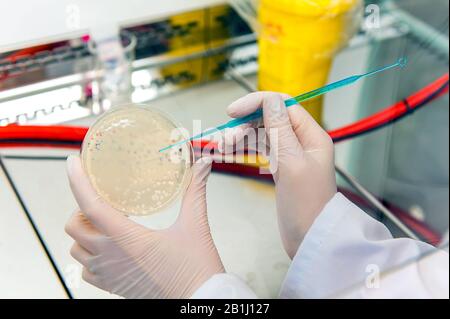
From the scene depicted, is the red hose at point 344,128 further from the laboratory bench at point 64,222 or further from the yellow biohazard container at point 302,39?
the yellow biohazard container at point 302,39

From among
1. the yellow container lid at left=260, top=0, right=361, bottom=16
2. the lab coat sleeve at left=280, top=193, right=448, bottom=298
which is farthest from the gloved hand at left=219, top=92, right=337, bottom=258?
the yellow container lid at left=260, top=0, right=361, bottom=16

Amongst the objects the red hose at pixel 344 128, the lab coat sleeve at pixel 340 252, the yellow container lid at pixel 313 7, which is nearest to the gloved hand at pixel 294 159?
the lab coat sleeve at pixel 340 252

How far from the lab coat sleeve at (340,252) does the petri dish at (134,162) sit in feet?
0.82

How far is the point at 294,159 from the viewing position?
106cm

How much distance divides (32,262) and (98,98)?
0.50 m

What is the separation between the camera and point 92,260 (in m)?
0.98

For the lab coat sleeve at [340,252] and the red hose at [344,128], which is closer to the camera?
the lab coat sleeve at [340,252]

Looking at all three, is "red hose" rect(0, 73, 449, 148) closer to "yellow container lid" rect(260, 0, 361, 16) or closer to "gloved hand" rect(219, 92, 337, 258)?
"gloved hand" rect(219, 92, 337, 258)

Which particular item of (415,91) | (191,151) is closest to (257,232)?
(191,151)

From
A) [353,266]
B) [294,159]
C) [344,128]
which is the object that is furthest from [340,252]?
[344,128]

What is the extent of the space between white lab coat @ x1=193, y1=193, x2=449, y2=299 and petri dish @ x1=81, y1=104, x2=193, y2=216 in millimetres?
190

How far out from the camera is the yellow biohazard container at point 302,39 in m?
1.30

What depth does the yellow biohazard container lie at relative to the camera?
1.30m
